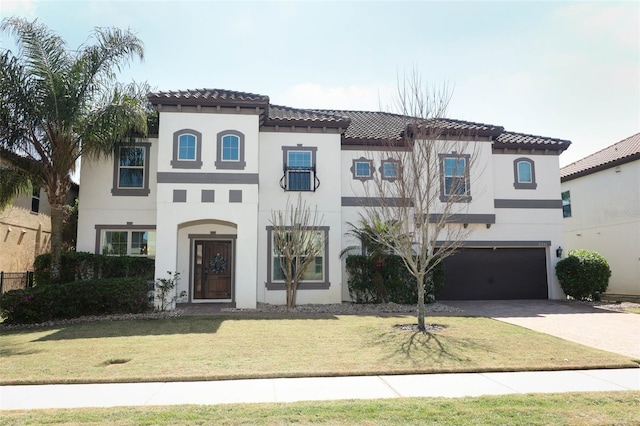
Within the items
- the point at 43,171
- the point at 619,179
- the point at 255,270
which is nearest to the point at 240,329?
the point at 255,270

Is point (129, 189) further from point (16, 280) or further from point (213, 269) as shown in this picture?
point (16, 280)

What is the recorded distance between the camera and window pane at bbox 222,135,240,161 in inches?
570

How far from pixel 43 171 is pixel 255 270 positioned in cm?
750

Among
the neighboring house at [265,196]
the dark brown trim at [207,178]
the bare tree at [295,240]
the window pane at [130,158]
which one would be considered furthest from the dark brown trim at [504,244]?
the window pane at [130,158]

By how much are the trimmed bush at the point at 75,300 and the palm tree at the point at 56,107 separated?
186cm

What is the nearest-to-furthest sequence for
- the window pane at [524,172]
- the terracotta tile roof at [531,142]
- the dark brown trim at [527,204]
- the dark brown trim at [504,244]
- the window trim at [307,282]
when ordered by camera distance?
the window trim at [307,282]
the dark brown trim at [504,244]
the dark brown trim at [527,204]
the terracotta tile roof at [531,142]
the window pane at [524,172]

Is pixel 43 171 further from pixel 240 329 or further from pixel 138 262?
pixel 240 329

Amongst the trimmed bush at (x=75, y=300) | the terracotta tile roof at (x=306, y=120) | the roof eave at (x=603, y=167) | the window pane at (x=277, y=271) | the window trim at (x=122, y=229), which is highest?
the terracotta tile roof at (x=306, y=120)

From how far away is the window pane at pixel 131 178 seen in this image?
51.9 ft

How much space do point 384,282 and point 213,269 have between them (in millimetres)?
6293

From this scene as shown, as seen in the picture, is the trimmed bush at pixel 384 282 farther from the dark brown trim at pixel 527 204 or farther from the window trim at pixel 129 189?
the window trim at pixel 129 189

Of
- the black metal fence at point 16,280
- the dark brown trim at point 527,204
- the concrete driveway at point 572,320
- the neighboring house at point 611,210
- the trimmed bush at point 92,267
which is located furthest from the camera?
the neighboring house at point 611,210

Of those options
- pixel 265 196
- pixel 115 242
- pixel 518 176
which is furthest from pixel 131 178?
pixel 518 176

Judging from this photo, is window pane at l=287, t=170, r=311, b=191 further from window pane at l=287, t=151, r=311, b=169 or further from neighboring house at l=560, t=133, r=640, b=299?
neighboring house at l=560, t=133, r=640, b=299
